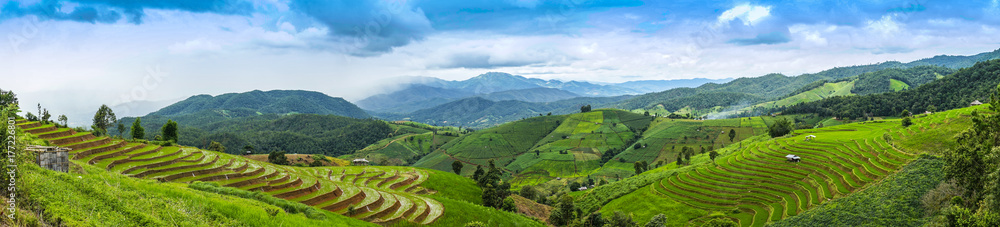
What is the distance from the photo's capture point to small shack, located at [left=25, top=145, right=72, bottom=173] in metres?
22.3

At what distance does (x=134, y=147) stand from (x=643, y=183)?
78.5 meters

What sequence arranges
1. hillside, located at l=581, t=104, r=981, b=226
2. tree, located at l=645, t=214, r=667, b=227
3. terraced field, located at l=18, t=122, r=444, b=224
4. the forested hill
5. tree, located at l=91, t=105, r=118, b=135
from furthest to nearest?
1. the forested hill
2. tree, located at l=91, t=105, r=118, b=135
3. tree, located at l=645, t=214, r=667, b=227
4. hillside, located at l=581, t=104, r=981, b=226
5. terraced field, located at l=18, t=122, r=444, b=224

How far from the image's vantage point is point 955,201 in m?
34.0

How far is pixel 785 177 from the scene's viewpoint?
205ft

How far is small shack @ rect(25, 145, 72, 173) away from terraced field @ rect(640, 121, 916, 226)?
215 feet

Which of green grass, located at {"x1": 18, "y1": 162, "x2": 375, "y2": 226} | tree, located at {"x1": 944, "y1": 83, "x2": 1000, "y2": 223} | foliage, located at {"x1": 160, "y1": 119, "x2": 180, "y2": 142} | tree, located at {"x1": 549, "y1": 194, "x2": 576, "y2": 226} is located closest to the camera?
green grass, located at {"x1": 18, "y1": 162, "x2": 375, "y2": 226}

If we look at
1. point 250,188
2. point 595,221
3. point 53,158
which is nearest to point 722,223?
point 595,221

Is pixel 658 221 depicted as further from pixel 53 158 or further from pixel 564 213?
pixel 53 158

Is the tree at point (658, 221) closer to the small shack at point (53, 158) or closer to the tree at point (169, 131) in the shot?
the small shack at point (53, 158)

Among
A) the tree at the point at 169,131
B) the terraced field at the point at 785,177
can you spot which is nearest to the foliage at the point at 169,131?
the tree at the point at 169,131

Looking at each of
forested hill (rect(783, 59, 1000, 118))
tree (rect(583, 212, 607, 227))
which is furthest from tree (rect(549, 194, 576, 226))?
forested hill (rect(783, 59, 1000, 118))

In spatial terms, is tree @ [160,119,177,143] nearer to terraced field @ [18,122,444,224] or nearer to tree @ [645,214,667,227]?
terraced field @ [18,122,444,224]

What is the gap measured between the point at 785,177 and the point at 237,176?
244 ft

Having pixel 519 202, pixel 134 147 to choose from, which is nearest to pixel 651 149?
pixel 519 202
